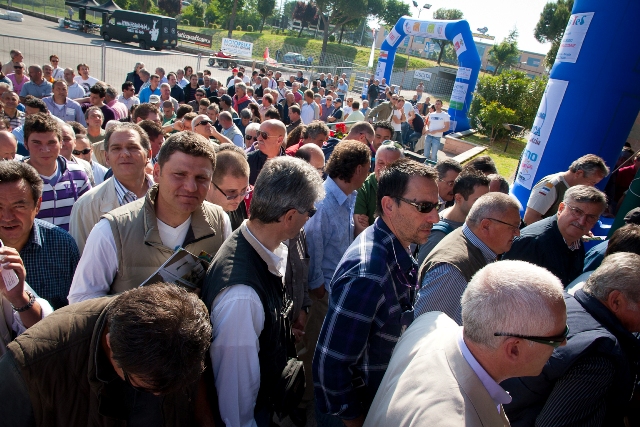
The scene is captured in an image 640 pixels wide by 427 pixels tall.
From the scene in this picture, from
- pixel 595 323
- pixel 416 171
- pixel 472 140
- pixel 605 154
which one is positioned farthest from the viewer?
pixel 472 140

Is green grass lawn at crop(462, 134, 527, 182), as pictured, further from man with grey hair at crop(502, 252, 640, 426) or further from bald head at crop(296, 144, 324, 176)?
man with grey hair at crop(502, 252, 640, 426)

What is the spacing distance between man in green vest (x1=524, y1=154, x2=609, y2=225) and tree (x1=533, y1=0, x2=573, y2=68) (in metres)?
50.7

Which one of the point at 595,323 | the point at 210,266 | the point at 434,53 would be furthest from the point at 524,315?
the point at 434,53

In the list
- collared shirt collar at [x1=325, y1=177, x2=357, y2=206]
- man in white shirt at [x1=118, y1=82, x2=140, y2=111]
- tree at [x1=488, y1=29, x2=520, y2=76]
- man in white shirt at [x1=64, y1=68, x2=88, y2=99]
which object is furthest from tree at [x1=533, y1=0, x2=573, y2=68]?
collared shirt collar at [x1=325, y1=177, x2=357, y2=206]

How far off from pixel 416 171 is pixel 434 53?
75.3 m

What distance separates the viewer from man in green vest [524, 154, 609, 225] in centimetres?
477

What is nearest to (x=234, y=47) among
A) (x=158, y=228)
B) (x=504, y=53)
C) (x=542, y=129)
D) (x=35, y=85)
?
(x=35, y=85)

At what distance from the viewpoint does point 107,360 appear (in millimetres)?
1380

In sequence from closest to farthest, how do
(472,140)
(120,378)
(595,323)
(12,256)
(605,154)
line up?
(120,378)
(12,256)
(595,323)
(605,154)
(472,140)

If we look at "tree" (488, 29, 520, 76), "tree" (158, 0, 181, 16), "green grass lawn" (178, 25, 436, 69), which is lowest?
"green grass lawn" (178, 25, 436, 69)

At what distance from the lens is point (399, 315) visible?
6.82ft

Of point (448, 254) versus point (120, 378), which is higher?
point (448, 254)

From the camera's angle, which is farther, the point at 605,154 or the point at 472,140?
the point at 472,140

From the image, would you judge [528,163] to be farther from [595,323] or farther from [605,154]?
[595,323]
